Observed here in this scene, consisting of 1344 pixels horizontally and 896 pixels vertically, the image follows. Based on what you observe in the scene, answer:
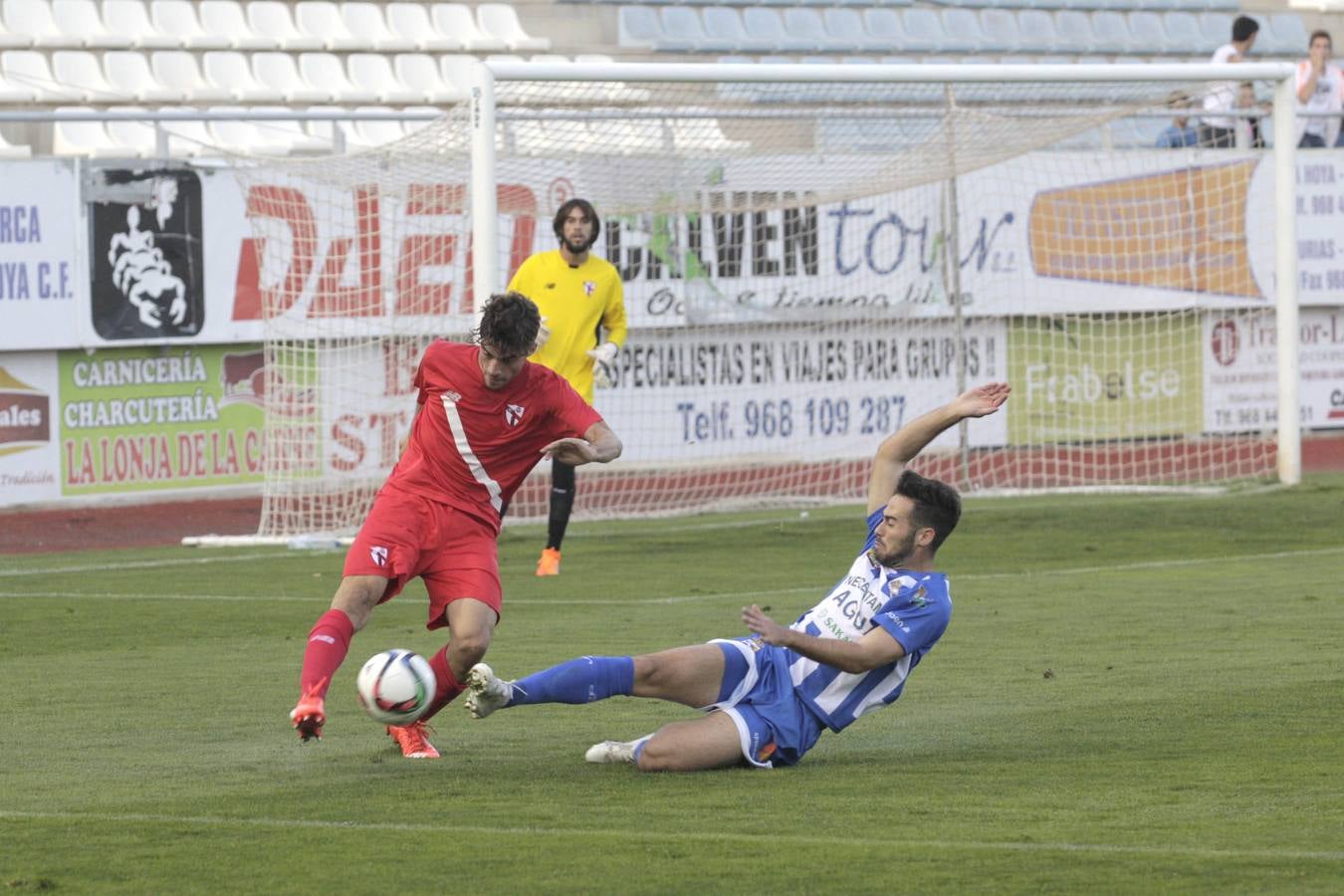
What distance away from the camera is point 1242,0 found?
28.1 metres

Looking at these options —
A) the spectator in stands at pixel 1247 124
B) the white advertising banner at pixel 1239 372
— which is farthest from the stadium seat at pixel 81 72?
the white advertising banner at pixel 1239 372

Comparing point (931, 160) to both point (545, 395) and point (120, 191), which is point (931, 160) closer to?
point (120, 191)

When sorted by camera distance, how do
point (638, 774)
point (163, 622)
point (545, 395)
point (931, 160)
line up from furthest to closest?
point (931, 160)
point (163, 622)
point (545, 395)
point (638, 774)

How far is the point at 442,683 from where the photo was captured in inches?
269

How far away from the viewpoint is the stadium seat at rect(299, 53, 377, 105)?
67.7ft

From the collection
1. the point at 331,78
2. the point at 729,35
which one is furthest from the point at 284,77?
the point at 729,35

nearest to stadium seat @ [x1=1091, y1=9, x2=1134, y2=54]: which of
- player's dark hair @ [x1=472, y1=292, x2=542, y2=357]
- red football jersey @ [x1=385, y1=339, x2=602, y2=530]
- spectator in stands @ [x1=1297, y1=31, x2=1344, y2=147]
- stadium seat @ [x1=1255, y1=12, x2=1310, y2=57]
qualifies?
stadium seat @ [x1=1255, y1=12, x2=1310, y2=57]

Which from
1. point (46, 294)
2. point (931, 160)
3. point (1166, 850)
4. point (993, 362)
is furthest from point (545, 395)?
point (993, 362)

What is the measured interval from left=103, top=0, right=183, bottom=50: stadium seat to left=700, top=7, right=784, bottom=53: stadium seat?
612cm

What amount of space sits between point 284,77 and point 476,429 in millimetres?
14533

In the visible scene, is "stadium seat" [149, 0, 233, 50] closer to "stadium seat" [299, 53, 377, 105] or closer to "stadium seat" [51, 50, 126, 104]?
"stadium seat" [299, 53, 377, 105]

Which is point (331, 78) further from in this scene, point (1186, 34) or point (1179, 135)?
point (1186, 34)

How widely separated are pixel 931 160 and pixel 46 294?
7.02m

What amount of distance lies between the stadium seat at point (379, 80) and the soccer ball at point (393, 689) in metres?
15.0
